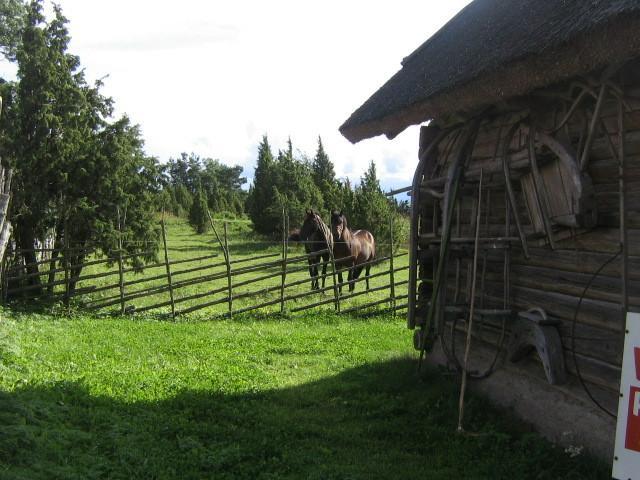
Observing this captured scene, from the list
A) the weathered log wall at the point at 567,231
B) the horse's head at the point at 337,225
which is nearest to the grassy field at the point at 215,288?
the horse's head at the point at 337,225

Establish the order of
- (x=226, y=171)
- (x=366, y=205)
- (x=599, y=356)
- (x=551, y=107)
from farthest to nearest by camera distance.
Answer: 1. (x=226, y=171)
2. (x=366, y=205)
3. (x=551, y=107)
4. (x=599, y=356)

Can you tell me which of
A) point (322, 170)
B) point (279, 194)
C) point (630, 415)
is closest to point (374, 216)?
point (279, 194)

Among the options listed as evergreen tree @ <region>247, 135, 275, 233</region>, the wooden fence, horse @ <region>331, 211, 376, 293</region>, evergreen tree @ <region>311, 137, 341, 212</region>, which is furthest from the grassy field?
evergreen tree @ <region>311, 137, 341, 212</region>

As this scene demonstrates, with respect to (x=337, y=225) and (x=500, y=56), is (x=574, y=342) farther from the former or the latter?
(x=337, y=225)

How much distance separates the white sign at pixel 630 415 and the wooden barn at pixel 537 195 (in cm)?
131

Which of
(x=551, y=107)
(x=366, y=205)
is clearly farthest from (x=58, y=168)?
(x=366, y=205)

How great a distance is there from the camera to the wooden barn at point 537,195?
11.8 ft

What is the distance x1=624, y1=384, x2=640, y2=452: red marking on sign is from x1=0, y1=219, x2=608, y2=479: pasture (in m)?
1.72

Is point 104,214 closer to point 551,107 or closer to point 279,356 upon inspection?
point 279,356

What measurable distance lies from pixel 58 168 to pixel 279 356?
21.6 ft

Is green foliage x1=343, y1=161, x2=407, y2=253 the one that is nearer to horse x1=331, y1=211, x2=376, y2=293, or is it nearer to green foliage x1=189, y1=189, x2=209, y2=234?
horse x1=331, y1=211, x2=376, y2=293

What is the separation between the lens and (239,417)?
5.18 meters

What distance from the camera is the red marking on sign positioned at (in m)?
2.23

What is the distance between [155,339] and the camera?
8.78m
